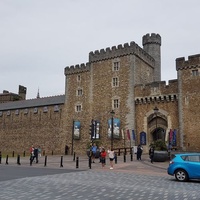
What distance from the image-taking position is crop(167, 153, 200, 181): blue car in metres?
13.2

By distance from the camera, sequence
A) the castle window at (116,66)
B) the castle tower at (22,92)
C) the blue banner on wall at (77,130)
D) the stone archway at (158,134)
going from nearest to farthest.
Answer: the stone archway at (158,134) < the castle window at (116,66) < the blue banner on wall at (77,130) < the castle tower at (22,92)

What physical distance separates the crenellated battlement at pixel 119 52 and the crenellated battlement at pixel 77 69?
4.21ft

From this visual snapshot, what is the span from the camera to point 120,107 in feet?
119

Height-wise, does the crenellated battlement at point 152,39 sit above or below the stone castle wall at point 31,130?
above

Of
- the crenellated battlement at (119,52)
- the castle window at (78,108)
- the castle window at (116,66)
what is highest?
the crenellated battlement at (119,52)

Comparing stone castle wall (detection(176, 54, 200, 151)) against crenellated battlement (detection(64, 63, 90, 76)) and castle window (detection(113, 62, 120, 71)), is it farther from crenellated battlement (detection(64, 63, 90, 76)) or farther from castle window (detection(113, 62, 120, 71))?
crenellated battlement (detection(64, 63, 90, 76))

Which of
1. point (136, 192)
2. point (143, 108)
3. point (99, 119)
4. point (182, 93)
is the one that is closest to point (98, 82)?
point (99, 119)

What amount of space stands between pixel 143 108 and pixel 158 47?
1432 cm

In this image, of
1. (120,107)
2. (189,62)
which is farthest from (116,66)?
(189,62)

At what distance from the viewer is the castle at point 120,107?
1233 inches

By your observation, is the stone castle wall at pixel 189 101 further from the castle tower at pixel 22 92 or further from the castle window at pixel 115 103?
the castle tower at pixel 22 92

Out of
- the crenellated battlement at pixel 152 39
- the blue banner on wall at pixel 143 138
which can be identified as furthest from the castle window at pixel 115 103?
the crenellated battlement at pixel 152 39

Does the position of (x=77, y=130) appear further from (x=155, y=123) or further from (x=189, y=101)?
(x=189, y=101)

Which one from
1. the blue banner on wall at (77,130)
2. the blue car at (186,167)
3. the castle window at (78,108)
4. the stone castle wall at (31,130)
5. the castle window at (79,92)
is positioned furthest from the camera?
the stone castle wall at (31,130)
